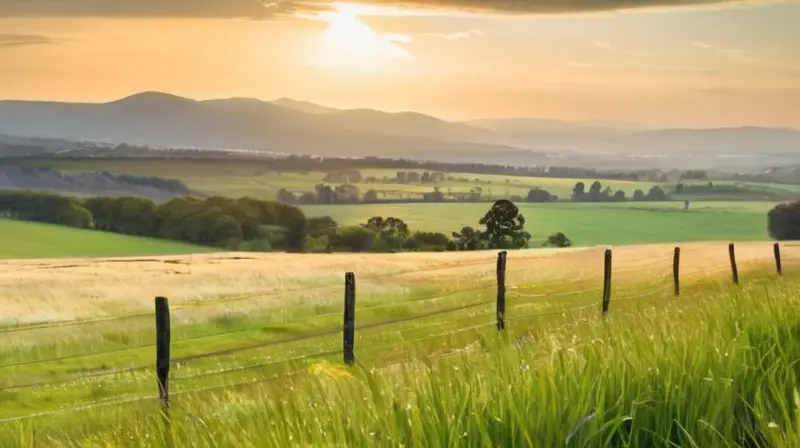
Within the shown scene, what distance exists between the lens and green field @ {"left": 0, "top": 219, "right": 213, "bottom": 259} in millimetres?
34312

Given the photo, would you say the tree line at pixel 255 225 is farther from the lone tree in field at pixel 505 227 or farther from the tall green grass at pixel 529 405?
the tall green grass at pixel 529 405

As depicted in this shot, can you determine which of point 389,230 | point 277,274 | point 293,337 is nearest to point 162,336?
point 293,337

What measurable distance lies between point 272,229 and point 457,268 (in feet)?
30.2

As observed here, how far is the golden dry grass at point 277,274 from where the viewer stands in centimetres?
2109

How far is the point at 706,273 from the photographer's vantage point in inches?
1184

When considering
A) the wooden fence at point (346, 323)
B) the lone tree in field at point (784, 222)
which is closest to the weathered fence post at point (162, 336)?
the wooden fence at point (346, 323)

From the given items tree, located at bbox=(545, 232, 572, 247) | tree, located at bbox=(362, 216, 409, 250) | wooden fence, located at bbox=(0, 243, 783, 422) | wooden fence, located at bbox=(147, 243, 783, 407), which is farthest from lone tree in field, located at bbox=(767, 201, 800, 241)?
wooden fence, located at bbox=(147, 243, 783, 407)

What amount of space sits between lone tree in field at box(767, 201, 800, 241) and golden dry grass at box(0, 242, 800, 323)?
25.9 feet

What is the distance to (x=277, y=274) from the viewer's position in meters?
28.4

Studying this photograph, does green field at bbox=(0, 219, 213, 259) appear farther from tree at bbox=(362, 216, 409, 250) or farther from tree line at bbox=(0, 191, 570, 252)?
tree at bbox=(362, 216, 409, 250)

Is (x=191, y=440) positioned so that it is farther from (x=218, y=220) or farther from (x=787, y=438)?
(x=218, y=220)

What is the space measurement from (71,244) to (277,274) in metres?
A: 10.3

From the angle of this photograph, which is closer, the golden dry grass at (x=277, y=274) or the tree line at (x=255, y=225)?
the golden dry grass at (x=277, y=274)

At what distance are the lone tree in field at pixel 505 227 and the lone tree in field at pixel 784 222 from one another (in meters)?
15.1
